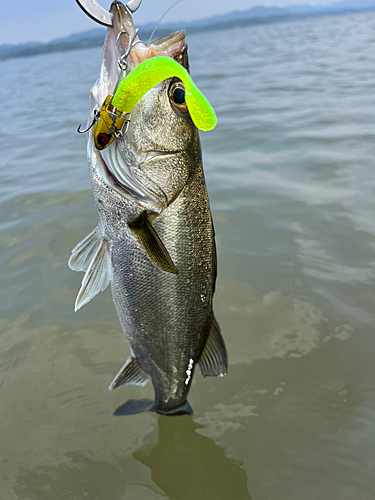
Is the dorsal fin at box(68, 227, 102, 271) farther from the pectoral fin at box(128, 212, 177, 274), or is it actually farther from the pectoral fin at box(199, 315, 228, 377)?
the pectoral fin at box(199, 315, 228, 377)

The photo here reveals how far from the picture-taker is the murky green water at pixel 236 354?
2.27m

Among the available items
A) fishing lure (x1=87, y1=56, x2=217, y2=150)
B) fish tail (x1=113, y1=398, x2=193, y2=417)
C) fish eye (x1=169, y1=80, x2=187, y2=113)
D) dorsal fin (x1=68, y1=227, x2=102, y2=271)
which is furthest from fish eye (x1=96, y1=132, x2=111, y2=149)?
fish tail (x1=113, y1=398, x2=193, y2=417)

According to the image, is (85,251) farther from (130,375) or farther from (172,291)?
(130,375)

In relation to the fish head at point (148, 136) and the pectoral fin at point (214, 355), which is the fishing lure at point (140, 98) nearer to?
the fish head at point (148, 136)

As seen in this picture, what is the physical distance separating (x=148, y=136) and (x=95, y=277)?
708 millimetres

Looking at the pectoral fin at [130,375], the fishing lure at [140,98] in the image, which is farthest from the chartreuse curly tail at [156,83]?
the pectoral fin at [130,375]

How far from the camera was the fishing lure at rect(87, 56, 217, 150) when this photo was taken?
1.34m

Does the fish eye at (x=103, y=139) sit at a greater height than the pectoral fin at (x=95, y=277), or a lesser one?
greater

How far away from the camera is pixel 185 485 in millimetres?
2225

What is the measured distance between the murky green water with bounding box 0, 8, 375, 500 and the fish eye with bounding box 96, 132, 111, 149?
69.3 inches

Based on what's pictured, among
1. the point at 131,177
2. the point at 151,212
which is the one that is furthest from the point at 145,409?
the point at 131,177

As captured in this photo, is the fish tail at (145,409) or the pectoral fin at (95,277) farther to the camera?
the fish tail at (145,409)

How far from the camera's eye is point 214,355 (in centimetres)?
215

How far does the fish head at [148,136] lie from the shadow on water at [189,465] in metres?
1.50
